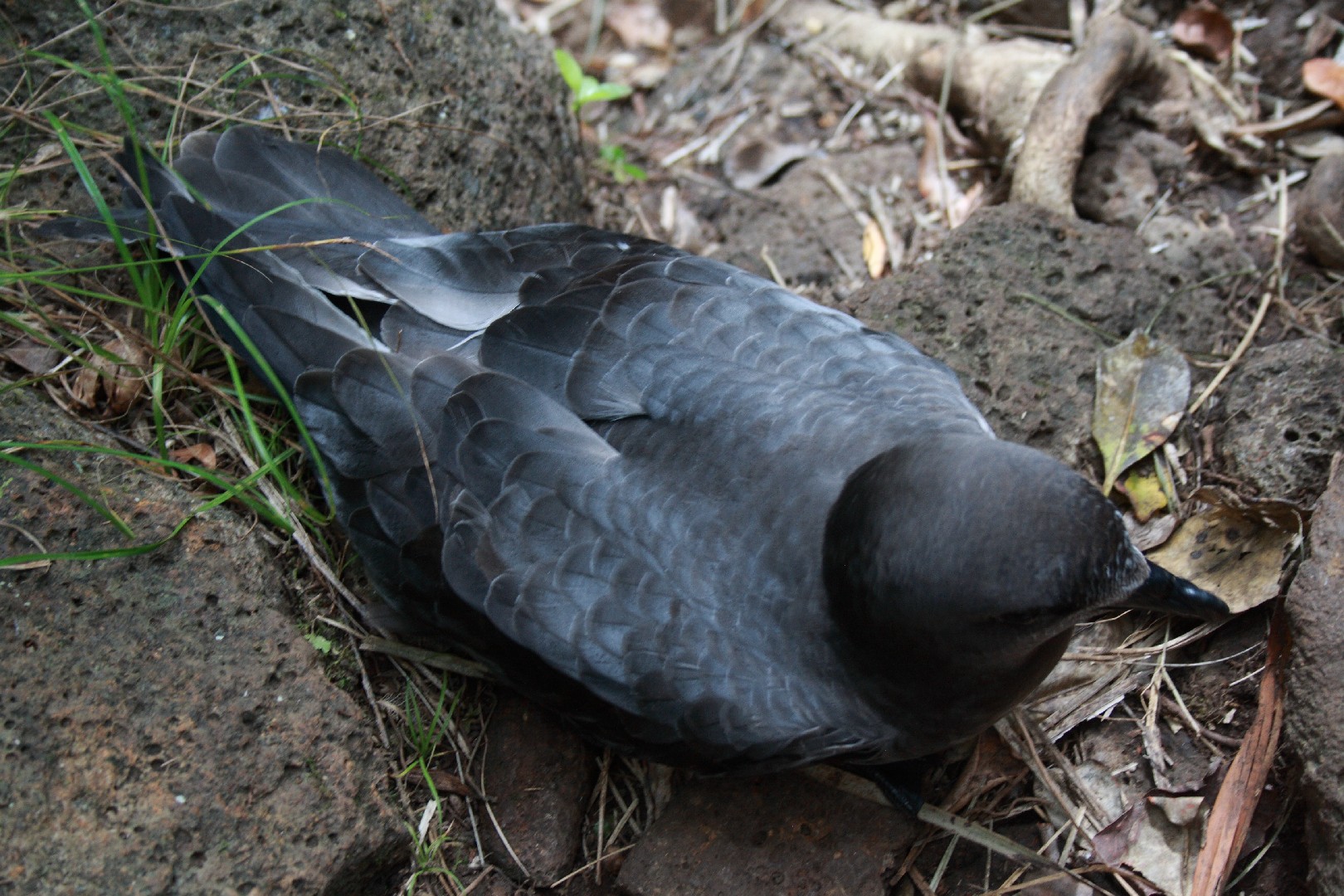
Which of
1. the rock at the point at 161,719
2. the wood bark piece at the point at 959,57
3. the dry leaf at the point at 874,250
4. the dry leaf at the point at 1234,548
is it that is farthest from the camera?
the wood bark piece at the point at 959,57

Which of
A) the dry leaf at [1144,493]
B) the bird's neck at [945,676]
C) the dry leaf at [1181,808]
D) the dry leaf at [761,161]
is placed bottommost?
the dry leaf at [1181,808]

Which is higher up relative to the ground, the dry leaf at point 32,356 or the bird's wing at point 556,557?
the dry leaf at point 32,356

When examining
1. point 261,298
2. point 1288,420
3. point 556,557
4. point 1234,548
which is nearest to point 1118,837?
point 1234,548

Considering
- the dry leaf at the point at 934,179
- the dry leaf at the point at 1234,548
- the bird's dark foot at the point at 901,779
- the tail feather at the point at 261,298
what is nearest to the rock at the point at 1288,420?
the dry leaf at the point at 1234,548

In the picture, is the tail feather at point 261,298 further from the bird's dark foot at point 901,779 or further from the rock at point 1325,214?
the rock at point 1325,214

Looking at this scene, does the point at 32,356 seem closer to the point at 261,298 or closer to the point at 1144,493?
the point at 261,298

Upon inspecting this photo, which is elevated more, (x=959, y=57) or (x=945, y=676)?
(x=959, y=57)

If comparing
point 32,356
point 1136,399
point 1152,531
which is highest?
point 32,356

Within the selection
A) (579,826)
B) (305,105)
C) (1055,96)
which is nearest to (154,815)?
(579,826)

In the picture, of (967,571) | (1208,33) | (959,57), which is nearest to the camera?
(967,571)
